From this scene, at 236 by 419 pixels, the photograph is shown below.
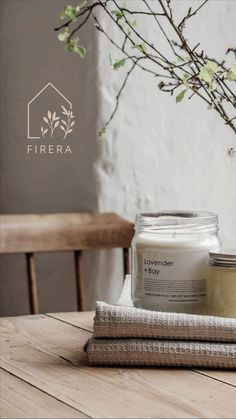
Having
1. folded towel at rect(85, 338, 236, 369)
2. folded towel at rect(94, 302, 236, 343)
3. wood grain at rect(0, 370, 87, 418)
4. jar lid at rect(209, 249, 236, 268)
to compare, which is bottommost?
wood grain at rect(0, 370, 87, 418)

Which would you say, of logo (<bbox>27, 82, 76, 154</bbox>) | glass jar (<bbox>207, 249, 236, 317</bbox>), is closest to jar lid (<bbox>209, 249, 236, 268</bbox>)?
glass jar (<bbox>207, 249, 236, 317</bbox>)

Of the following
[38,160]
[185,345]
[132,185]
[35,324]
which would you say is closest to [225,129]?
[132,185]

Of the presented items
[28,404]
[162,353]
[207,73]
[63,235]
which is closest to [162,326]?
[162,353]

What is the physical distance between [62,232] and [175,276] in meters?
0.60

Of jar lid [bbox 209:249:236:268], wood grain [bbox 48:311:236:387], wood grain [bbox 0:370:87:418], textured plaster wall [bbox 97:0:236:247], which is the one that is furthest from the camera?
textured plaster wall [bbox 97:0:236:247]

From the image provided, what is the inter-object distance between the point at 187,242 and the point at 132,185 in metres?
0.67

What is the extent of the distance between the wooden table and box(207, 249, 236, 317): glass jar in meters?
0.11

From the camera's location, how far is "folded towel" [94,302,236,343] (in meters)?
0.88

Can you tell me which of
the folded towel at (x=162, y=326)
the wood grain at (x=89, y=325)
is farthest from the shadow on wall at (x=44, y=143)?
the folded towel at (x=162, y=326)

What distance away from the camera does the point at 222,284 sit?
3.14 ft

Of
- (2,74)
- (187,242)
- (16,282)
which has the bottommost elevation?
(16,282)

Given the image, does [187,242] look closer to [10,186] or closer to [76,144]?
[76,144]

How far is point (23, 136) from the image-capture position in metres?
1.68

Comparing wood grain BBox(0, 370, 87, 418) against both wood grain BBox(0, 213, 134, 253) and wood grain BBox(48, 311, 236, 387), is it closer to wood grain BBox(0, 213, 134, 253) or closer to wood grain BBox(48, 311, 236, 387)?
wood grain BBox(48, 311, 236, 387)
